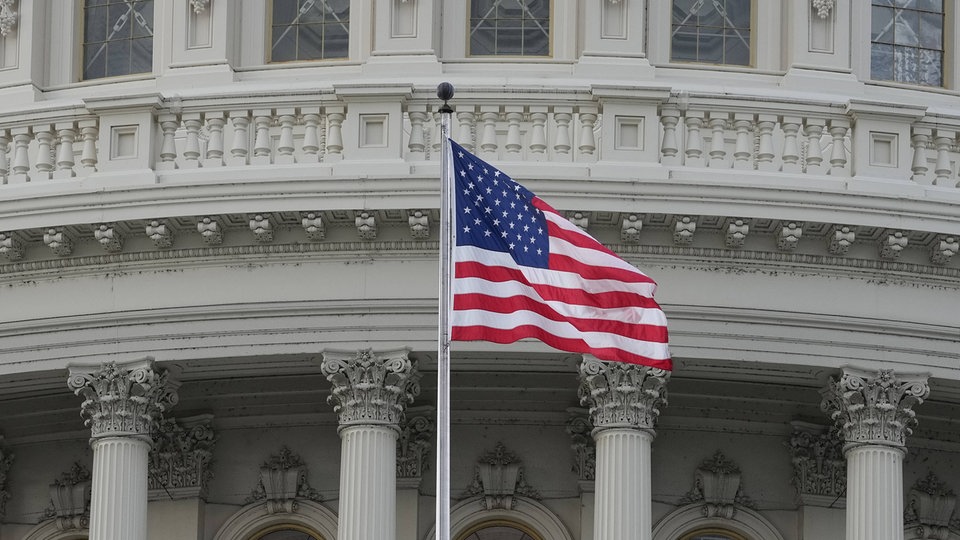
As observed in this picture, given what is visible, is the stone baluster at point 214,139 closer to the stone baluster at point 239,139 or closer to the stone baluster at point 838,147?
the stone baluster at point 239,139

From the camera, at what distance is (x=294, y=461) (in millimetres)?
40344

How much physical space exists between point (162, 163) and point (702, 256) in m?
6.34

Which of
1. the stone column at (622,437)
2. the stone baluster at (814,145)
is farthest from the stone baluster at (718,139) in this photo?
the stone column at (622,437)

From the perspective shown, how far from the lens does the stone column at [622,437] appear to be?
3709 centimetres

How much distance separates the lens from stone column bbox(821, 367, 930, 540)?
37438 millimetres

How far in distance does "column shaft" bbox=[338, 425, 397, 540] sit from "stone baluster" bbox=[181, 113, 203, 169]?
Answer: 381 centimetres

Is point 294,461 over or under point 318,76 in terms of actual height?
under

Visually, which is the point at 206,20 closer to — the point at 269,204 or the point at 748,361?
the point at 269,204

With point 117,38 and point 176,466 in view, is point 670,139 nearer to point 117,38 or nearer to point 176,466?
point 176,466

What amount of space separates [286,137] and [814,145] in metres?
6.08

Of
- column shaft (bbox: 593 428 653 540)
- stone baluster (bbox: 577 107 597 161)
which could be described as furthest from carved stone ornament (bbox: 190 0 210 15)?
column shaft (bbox: 593 428 653 540)

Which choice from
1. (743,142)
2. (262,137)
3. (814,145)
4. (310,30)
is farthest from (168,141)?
(814,145)

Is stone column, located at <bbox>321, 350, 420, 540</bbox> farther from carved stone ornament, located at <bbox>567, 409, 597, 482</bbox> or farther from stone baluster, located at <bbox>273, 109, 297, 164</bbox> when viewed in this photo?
carved stone ornament, located at <bbox>567, 409, 597, 482</bbox>

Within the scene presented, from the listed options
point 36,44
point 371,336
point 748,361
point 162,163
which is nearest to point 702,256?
point 748,361
